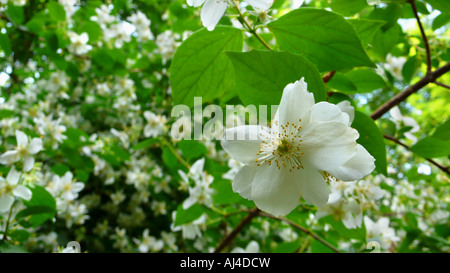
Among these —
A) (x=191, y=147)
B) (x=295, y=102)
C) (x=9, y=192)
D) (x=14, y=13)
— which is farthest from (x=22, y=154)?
(x=295, y=102)

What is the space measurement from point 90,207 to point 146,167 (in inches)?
24.5

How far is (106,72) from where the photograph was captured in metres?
2.40

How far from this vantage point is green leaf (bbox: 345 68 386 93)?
93cm

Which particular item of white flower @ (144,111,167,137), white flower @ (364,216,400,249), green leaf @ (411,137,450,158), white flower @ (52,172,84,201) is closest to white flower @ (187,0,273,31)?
green leaf @ (411,137,450,158)

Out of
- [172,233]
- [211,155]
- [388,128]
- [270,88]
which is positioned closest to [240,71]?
[270,88]

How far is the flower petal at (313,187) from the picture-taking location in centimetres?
53

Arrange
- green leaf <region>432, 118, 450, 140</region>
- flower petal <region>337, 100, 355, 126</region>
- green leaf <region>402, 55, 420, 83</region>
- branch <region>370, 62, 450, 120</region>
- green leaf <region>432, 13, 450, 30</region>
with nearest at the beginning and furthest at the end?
flower petal <region>337, 100, 355, 126</region>, branch <region>370, 62, 450, 120</region>, green leaf <region>432, 118, 450, 140</region>, green leaf <region>432, 13, 450, 30</region>, green leaf <region>402, 55, 420, 83</region>

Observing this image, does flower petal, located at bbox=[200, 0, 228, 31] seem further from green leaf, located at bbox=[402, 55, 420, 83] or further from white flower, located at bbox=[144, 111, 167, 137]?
white flower, located at bbox=[144, 111, 167, 137]

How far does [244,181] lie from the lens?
58cm

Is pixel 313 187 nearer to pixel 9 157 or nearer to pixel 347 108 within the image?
pixel 347 108

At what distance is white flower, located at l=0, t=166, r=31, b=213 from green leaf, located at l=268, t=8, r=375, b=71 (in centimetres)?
105

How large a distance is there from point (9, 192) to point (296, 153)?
1.09m

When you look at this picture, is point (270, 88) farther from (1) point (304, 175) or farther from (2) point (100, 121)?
(2) point (100, 121)
